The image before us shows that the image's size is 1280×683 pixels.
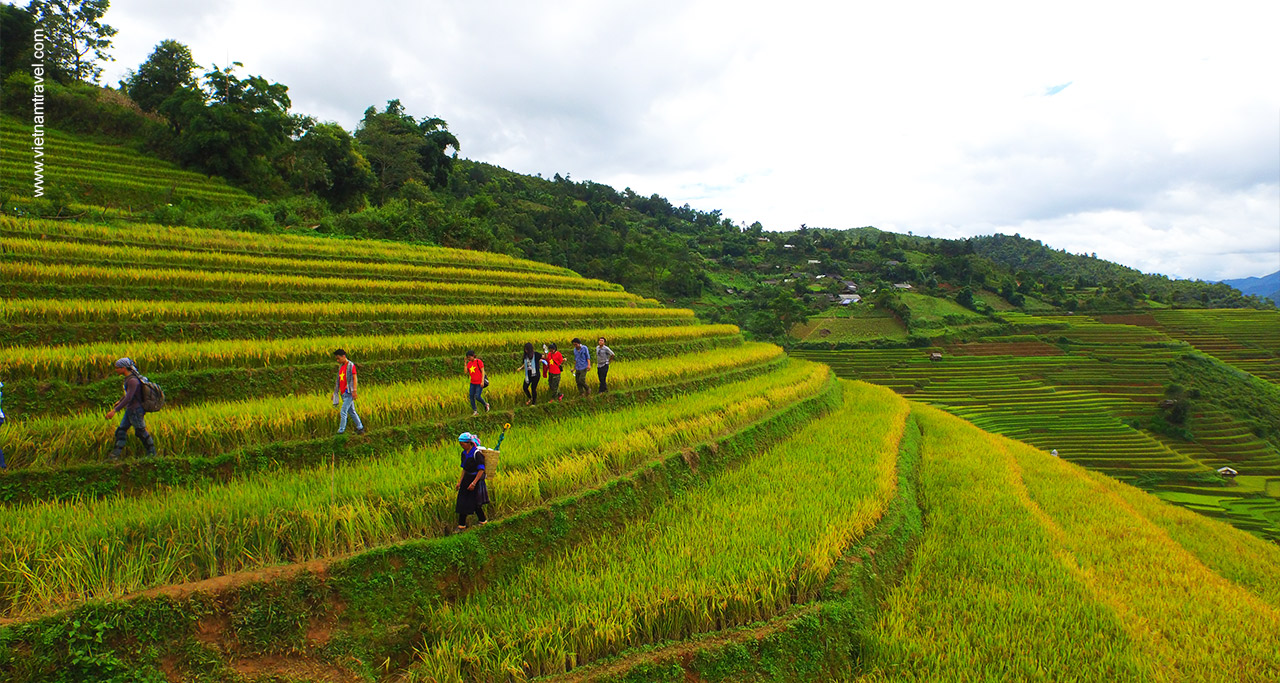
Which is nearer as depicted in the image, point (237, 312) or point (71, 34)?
point (237, 312)

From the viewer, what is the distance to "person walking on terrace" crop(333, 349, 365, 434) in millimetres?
5812

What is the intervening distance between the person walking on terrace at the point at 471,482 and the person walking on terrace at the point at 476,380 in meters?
2.80

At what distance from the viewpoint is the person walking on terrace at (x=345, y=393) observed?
5812 mm

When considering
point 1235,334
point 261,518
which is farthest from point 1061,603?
point 1235,334

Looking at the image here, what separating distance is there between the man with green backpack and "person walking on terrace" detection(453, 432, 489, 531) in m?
3.16

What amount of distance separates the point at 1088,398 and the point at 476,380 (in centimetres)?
3784

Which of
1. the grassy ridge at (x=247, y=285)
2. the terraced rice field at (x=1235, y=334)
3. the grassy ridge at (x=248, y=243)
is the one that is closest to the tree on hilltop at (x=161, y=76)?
the grassy ridge at (x=248, y=243)

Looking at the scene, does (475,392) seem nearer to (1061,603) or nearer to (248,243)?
(1061,603)

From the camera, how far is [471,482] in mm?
4156

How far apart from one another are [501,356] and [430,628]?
6.71 meters

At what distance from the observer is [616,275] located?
45688 mm

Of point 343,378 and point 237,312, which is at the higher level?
point 237,312

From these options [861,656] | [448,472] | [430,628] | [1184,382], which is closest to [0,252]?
[448,472]

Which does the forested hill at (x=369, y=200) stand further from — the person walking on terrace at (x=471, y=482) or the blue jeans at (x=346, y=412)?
the person walking on terrace at (x=471, y=482)
